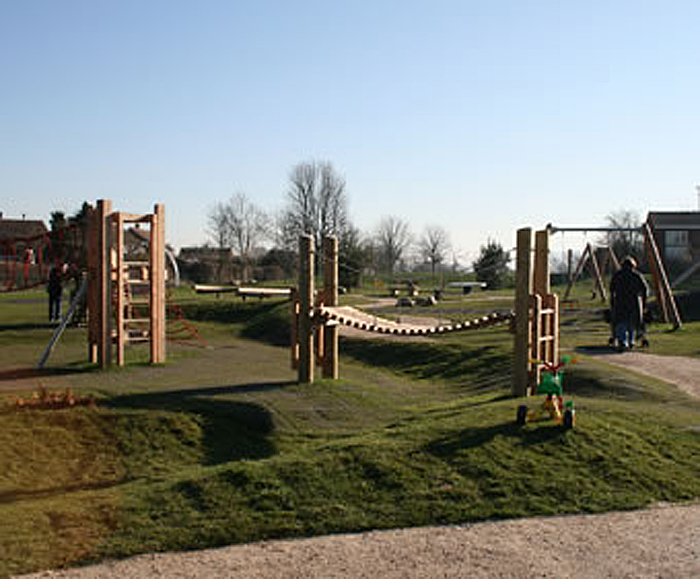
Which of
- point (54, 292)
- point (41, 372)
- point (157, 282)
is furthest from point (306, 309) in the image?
point (54, 292)

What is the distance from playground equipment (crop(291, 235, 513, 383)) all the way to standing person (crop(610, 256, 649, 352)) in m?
6.12

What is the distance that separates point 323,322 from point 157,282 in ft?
14.5

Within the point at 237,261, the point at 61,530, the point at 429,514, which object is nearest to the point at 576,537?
the point at 429,514

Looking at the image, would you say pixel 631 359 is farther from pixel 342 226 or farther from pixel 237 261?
pixel 237 261

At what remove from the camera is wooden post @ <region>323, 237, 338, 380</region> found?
14.0 meters

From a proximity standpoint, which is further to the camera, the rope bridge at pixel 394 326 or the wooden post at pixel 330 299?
the wooden post at pixel 330 299

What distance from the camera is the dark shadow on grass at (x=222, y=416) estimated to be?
10336 millimetres

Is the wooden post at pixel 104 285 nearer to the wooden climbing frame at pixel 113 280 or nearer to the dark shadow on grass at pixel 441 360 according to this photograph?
the wooden climbing frame at pixel 113 280

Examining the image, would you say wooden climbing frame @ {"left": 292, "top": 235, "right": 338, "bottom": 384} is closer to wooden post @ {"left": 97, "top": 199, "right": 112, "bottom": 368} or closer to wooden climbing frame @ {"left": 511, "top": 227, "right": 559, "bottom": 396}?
wooden climbing frame @ {"left": 511, "top": 227, "right": 559, "bottom": 396}

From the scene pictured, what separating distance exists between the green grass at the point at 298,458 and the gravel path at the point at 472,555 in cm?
27

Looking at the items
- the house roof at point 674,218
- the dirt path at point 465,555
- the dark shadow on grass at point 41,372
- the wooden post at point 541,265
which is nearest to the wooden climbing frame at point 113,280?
the dark shadow on grass at point 41,372

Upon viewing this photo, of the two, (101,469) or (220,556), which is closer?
(220,556)

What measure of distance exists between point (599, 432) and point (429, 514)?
2.94 metres

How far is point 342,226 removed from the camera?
7038cm
